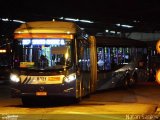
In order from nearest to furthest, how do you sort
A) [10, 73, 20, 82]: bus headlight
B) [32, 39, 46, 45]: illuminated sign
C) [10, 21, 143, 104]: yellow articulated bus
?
[10, 21, 143, 104]: yellow articulated bus, [10, 73, 20, 82]: bus headlight, [32, 39, 46, 45]: illuminated sign

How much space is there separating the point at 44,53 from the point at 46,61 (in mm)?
373

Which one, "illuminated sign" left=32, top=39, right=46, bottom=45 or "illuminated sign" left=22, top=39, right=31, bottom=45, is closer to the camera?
"illuminated sign" left=32, top=39, right=46, bottom=45

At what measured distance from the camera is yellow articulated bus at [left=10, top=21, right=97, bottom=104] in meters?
18.3

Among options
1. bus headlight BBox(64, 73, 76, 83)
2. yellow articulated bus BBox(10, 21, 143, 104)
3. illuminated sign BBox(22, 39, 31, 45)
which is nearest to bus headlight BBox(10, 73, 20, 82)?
yellow articulated bus BBox(10, 21, 143, 104)

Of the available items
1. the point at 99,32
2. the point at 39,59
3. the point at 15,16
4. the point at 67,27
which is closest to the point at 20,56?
the point at 39,59

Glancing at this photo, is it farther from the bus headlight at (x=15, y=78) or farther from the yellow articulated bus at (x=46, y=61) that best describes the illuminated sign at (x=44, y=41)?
the bus headlight at (x=15, y=78)

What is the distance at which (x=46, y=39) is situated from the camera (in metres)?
18.8

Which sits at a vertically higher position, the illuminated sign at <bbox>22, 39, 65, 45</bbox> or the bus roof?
the bus roof

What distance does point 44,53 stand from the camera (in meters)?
18.7

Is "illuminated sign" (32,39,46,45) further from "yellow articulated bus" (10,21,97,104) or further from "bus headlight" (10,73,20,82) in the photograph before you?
"bus headlight" (10,73,20,82)

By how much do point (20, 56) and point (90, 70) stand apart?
4.66 metres

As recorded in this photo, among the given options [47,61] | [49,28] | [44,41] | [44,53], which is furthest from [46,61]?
[49,28]

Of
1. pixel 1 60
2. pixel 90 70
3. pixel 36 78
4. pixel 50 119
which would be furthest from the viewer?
pixel 1 60

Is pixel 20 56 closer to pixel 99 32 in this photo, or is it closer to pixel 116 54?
pixel 116 54
